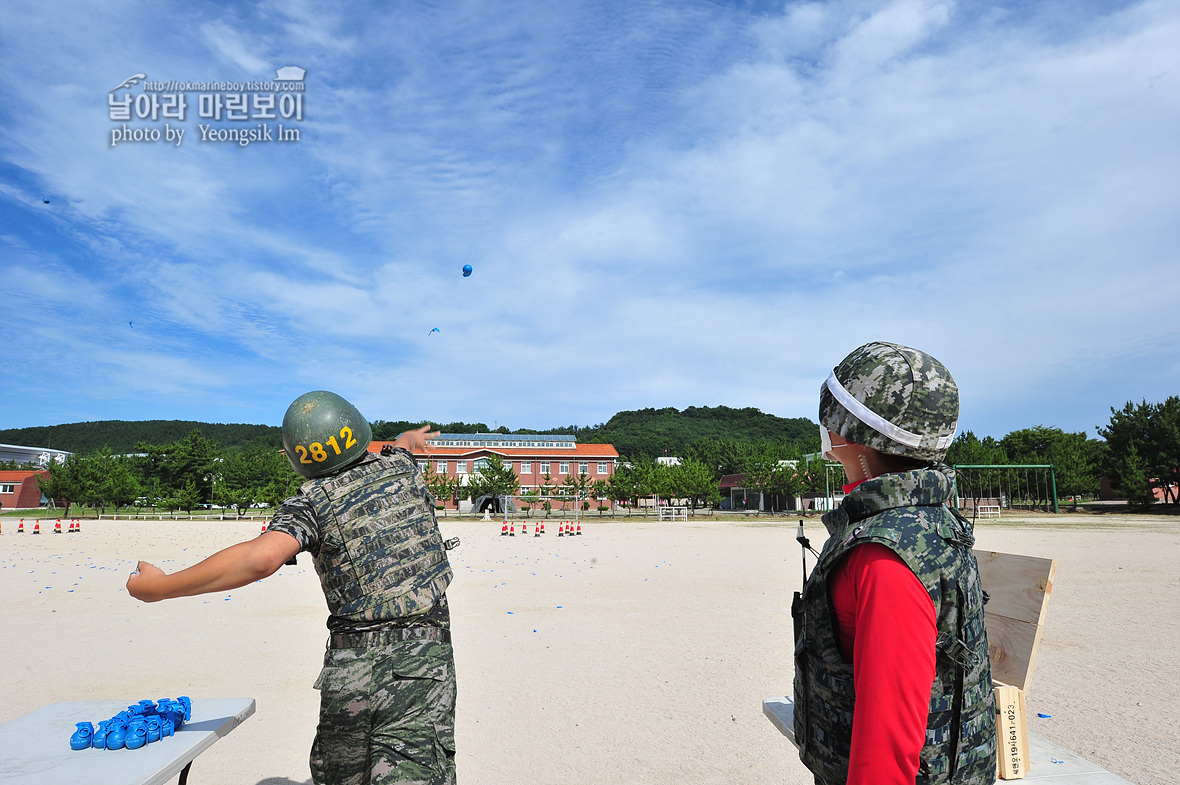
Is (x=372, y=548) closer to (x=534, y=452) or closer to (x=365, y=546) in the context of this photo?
(x=365, y=546)

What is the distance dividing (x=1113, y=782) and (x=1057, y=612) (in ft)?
33.9

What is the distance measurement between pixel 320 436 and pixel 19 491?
109846 mm

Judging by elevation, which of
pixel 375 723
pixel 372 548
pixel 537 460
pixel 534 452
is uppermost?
pixel 534 452

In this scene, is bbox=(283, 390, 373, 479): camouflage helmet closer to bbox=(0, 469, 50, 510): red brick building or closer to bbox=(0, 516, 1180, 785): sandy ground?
bbox=(0, 516, 1180, 785): sandy ground

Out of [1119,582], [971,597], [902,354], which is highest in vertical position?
[902,354]

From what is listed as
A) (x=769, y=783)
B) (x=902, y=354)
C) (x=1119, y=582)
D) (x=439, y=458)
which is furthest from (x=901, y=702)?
(x=439, y=458)

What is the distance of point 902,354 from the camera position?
2.01 meters

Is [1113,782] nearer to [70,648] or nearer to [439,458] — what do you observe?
[70,648]

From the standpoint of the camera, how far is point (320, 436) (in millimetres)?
2986

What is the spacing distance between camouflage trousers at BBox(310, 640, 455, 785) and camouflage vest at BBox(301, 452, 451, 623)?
0.19m

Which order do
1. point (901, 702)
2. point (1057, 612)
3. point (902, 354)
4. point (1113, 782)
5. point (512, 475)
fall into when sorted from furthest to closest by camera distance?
point (512, 475), point (1057, 612), point (1113, 782), point (902, 354), point (901, 702)

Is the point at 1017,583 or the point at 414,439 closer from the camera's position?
the point at 1017,583

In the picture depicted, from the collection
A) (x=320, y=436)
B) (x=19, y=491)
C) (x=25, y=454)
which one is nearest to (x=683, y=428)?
(x=19, y=491)

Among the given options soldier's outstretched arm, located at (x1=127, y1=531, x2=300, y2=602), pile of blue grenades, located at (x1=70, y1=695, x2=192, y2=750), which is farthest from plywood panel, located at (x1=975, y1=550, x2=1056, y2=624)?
pile of blue grenades, located at (x1=70, y1=695, x2=192, y2=750)
